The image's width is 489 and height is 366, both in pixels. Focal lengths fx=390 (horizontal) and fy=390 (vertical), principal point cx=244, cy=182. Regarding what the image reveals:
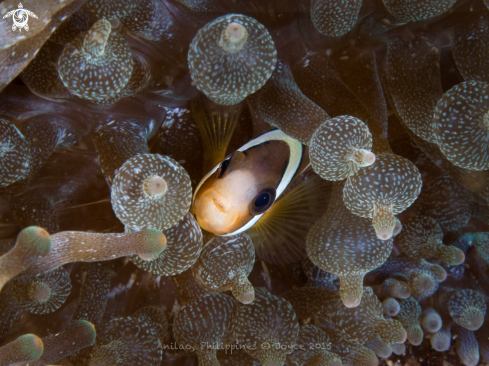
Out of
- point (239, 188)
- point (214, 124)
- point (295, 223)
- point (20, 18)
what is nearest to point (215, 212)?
point (239, 188)

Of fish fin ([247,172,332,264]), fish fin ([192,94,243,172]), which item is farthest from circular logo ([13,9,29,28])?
fish fin ([247,172,332,264])

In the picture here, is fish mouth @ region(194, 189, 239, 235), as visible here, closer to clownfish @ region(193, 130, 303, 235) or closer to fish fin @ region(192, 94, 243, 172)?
clownfish @ region(193, 130, 303, 235)

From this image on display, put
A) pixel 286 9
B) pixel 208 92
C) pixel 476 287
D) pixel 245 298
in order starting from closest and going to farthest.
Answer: pixel 208 92 < pixel 245 298 < pixel 286 9 < pixel 476 287

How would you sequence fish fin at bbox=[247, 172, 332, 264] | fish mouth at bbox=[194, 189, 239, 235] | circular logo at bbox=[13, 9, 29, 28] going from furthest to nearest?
fish fin at bbox=[247, 172, 332, 264] → fish mouth at bbox=[194, 189, 239, 235] → circular logo at bbox=[13, 9, 29, 28]

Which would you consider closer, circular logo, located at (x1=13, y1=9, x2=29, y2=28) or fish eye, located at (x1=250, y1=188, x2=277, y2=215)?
circular logo, located at (x1=13, y1=9, x2=29, y2=28)

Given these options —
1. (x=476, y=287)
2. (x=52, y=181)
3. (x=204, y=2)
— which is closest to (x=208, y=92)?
(x=204, y=2)

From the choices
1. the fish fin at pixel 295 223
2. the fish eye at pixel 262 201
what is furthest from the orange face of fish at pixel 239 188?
the fish fin at pixel 295 223

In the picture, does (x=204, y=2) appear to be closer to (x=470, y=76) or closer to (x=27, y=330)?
(x=470, y=76)

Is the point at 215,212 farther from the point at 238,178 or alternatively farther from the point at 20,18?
the point at 20,18
